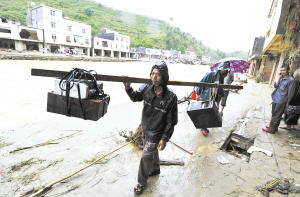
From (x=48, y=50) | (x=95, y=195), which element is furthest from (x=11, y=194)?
(x=48, y=50)

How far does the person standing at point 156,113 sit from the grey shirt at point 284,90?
3.69 meters

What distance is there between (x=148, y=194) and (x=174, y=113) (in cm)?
127

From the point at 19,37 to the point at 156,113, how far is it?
38716mm

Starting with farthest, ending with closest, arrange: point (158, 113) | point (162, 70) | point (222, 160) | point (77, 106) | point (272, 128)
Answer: point (272, 128) → point (222, 160) → point (158, 113) → point (162, 70) → point (77, 106)

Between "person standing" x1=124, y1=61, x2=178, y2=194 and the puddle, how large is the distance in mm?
2576

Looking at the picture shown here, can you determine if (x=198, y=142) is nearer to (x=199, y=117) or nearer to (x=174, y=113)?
(x=199, y=117)

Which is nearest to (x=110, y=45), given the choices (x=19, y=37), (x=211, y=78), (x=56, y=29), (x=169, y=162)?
(x=56, y=29)

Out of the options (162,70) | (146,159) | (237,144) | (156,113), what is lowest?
(237,144)

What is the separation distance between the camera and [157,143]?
2158mm

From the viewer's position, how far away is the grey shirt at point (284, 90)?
393cm

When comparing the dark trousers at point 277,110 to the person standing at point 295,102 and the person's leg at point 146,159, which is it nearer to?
the person standing at point 295,102

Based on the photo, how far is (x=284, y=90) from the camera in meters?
4.05

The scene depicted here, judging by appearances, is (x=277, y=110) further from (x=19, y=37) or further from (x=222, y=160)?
(x=19, y=37)

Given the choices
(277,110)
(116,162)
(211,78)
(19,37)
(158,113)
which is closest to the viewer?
(158,113)
